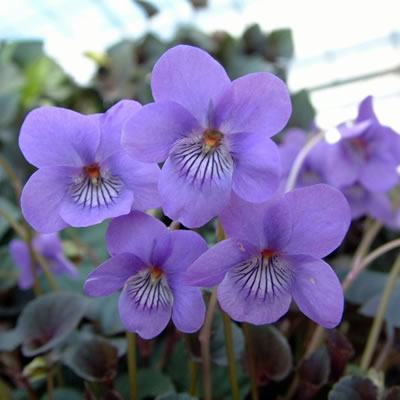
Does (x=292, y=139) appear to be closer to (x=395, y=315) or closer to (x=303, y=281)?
(x=395, y=315)

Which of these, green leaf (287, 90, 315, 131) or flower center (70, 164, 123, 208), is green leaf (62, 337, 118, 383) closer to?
flower center (70, 164, 123, 208)

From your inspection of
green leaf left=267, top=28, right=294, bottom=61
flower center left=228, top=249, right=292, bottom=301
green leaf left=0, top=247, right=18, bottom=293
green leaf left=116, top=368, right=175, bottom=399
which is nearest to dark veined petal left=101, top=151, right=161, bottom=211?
flower center left=228, top=249, right=292, bottom=301

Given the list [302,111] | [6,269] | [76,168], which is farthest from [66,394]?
[302,111]

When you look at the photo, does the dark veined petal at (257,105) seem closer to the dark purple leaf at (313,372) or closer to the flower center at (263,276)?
the flower center at (263,276)

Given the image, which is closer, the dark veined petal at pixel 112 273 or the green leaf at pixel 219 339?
the dark veined petal at pixel 112 273

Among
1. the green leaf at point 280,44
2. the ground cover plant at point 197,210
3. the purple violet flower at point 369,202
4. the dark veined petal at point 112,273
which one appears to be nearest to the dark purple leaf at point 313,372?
the ground cover plant at point 197,210

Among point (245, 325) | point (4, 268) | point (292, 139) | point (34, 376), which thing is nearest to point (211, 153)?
point (245, 325)

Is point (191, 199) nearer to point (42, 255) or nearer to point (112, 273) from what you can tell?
point (112, 273)
